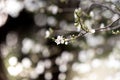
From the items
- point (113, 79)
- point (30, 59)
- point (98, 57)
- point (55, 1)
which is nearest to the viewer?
point (55, 1)

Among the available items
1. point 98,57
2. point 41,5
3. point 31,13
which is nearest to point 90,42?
point 98,57

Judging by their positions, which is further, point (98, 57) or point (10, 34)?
point (98, 57)

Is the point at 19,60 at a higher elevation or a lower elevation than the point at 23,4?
lower

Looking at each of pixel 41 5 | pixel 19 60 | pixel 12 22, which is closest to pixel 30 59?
pixel 19 60

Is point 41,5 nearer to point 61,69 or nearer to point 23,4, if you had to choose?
point 23,4

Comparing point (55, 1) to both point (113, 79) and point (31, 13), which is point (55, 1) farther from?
point (113, 79)

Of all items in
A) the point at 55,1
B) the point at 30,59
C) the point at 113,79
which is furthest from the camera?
the point at 113,79

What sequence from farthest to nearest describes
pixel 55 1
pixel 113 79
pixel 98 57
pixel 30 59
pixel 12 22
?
pixel 98 57
pixel 113 79
pixel 30 59
pixel 12 22
pixel 55 1

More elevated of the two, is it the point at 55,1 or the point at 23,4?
the point at 23,4

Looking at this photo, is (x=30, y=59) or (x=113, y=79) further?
(x=113, y=79)
